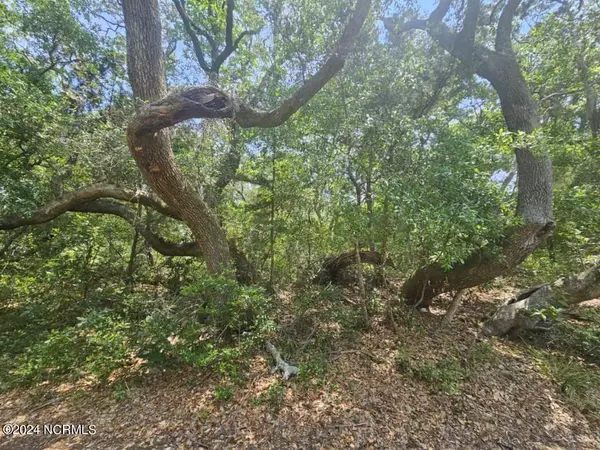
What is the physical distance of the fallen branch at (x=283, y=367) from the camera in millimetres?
2948

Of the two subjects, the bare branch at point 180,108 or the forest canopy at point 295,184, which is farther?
the forest canopy at point 295,184

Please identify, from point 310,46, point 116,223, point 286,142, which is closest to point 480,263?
point 286,142

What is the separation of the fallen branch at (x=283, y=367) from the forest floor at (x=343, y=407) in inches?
3.6

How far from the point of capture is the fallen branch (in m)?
2.95

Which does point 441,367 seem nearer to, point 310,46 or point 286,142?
point 286,142

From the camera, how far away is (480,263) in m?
3.70

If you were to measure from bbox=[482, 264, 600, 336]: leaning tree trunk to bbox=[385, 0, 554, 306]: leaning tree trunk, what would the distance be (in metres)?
0.56

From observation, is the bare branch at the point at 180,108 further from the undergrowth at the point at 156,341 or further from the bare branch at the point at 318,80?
the undergrowth at the point at 156,341

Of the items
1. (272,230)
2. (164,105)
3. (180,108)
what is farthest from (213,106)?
(272,230)

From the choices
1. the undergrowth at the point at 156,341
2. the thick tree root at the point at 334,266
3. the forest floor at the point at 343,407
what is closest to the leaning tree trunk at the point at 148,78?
the undergrowth at the point at 156,341

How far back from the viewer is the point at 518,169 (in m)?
3.95

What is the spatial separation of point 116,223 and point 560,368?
822 centimetres

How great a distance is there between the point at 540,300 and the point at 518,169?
2.09 metres

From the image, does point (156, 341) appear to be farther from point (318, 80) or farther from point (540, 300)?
point (540, 300)
